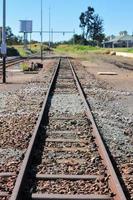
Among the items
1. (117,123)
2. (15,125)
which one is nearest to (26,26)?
(117,123)

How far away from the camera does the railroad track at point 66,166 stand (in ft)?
23.0

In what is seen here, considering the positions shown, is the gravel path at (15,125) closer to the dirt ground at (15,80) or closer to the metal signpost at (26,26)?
the dirt ground at (15,80)

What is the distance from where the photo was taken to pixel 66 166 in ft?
28.3

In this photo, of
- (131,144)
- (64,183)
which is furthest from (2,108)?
(64,183)

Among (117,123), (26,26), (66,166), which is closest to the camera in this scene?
(66,166)

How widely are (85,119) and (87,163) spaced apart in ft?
17.1

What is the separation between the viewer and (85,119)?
13984 mm

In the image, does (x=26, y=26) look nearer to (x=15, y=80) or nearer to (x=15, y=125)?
(x=15, y=80)

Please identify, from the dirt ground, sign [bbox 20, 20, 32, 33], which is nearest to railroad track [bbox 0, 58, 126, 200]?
the dirt ground

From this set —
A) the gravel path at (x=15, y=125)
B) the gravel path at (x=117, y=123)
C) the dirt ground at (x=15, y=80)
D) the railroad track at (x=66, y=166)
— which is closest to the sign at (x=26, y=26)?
the dirt ground at (x=15, y=80)

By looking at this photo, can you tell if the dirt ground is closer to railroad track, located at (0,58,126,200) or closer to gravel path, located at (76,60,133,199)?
gravel path, located at (76,60,133,199)

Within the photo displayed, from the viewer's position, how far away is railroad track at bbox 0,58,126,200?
700cm

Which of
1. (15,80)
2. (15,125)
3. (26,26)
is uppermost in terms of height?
(26,26)

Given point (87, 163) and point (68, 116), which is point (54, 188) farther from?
point (68, 116)
